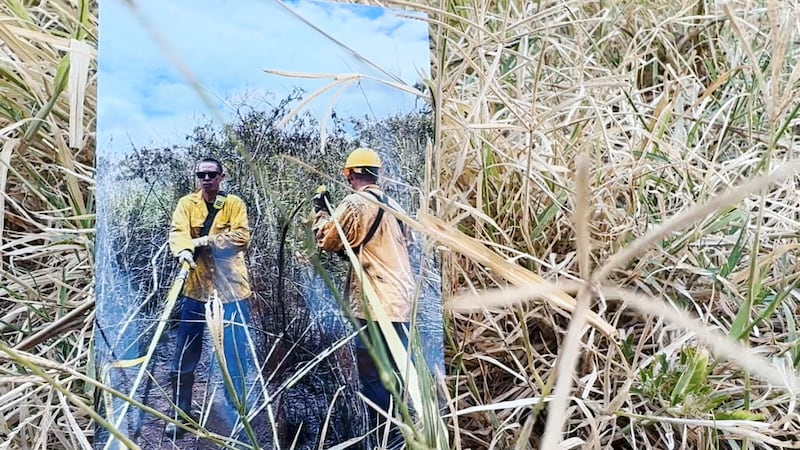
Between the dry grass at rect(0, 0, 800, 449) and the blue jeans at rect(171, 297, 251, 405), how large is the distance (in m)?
0.06

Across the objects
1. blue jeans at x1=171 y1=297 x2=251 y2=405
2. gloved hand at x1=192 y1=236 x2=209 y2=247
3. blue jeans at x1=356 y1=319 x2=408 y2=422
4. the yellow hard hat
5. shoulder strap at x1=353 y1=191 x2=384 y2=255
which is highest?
the yellow hard hat

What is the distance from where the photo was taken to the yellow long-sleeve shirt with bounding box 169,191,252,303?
0.40 metres

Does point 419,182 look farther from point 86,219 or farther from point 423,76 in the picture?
point 86,219

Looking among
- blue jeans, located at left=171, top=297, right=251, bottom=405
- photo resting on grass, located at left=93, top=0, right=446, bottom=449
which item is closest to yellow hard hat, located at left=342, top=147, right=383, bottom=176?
photo resting on grass, located at left=93, top=0, right=446, bottom=449

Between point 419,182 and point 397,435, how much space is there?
152mm

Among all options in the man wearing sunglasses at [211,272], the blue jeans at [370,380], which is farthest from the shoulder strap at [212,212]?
the blue jeans at [370,380]

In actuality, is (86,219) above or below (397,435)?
above

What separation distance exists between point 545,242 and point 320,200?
0.51 ft

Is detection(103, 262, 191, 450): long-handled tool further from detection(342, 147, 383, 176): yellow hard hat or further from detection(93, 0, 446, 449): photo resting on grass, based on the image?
detection(342, 147, 383, 176): yellow hard hat

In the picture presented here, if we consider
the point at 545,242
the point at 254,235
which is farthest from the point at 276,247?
the point at 545,242

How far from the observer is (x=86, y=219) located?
453 mm

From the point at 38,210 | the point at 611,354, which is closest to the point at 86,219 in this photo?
the point at 38,210

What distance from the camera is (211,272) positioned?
0.41m

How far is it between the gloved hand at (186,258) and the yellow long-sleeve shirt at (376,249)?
0.07m
